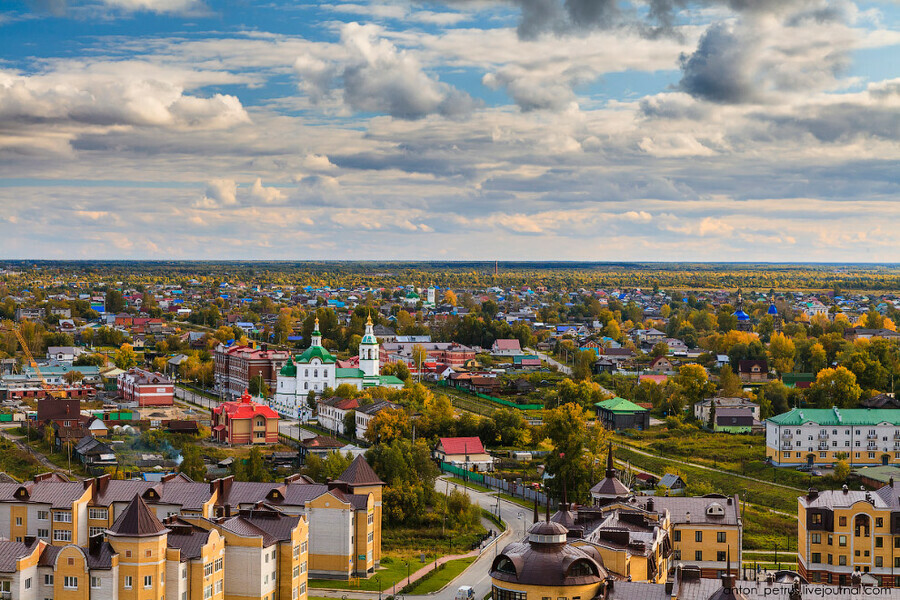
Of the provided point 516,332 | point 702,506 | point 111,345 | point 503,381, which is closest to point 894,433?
point 702,506

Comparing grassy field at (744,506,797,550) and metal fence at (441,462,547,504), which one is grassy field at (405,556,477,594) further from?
grassy field at (744,506,797,550)

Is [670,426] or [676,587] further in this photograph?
[670,426]

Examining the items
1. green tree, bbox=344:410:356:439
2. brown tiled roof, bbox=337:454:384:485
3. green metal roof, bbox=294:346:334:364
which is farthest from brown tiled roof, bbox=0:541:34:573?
green metal roof, bbox=294:346:334:364

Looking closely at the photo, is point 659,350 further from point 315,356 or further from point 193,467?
point 193,467

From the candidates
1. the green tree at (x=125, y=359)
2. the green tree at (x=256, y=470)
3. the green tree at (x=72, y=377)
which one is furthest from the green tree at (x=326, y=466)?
the green tree at (x=125, y=359)

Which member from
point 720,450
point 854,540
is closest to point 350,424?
point 720,450

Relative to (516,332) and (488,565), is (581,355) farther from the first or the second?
(488,565)
